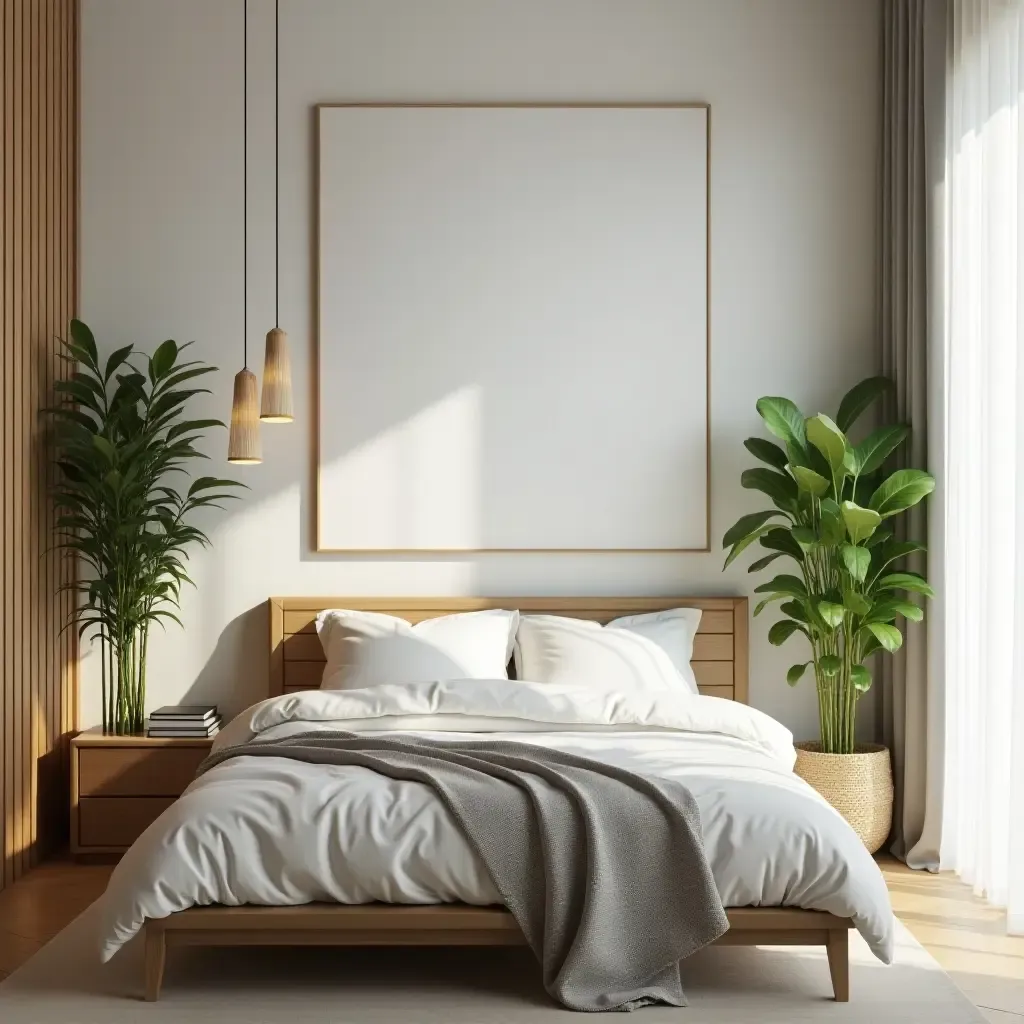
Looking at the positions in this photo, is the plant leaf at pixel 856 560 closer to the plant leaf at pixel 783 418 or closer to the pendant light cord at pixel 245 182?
the plant leaf at pixel 783 418

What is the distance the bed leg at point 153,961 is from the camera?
300cm

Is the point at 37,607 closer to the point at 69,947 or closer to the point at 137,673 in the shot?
the point at 137,673

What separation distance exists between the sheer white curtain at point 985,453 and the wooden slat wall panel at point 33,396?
3.25m

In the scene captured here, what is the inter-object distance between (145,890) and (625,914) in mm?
1143

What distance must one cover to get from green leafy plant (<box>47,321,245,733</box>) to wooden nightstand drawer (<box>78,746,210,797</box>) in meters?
0.17

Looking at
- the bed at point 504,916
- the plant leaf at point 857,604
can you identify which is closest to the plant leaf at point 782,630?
the plant leaf at point 857,604

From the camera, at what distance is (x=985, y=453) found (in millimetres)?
4098

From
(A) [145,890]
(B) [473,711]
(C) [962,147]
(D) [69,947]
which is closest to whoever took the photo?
(A) [145,890]

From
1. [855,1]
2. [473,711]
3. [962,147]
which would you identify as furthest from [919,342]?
[473,711]

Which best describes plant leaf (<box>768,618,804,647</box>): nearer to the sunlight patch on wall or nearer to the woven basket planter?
the woven basket planter

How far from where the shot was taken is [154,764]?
14.7 ft

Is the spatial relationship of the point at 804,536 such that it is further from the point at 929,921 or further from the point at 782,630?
the point at 929,921

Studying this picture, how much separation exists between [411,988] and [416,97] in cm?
340

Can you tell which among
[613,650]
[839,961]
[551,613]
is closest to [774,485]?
[613,650]
